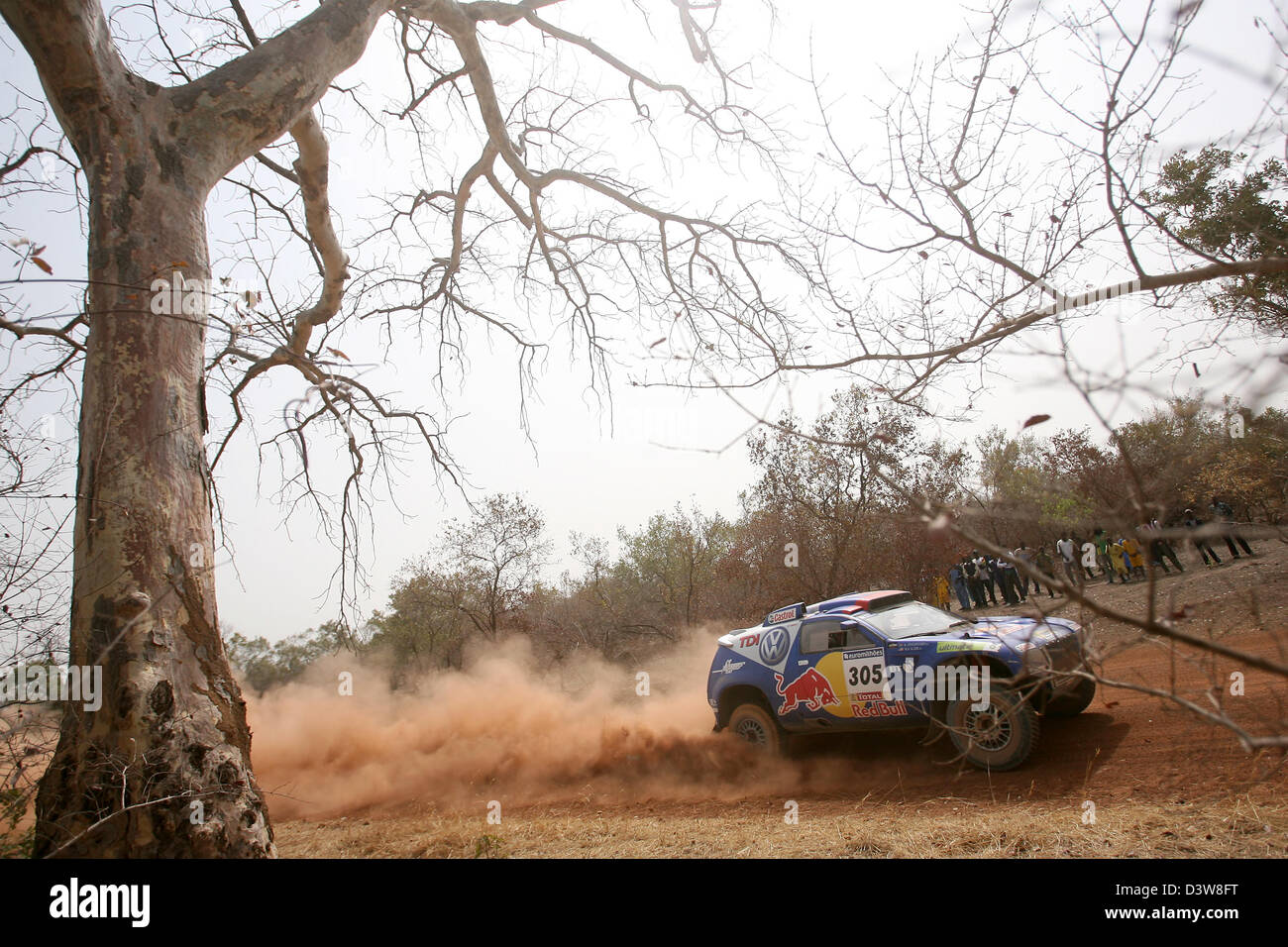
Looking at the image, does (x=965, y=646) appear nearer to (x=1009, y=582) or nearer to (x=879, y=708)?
(x=879, y=708)

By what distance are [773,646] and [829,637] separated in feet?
2.91

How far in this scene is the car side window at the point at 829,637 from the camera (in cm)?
828

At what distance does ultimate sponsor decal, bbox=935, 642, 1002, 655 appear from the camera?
681 centimetres

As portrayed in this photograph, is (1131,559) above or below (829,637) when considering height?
above

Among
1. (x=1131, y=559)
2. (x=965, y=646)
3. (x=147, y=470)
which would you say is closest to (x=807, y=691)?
(x=965, y=646)

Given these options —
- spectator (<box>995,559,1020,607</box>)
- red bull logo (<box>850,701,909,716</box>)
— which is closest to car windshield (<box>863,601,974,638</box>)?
red bull logo (<box>850,701,909,716</box>)

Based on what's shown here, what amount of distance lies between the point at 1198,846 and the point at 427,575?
23444mm

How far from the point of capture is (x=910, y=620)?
27.3ft

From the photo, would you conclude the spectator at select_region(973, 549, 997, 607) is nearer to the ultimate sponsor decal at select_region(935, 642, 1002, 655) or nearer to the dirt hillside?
the dirt hillside

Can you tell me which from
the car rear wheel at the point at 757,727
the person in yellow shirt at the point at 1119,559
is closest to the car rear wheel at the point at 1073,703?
the car rear wheel at the point at 757,727

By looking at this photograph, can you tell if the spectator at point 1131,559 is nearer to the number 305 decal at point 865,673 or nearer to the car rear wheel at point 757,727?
the number 305 decal at point 865,673

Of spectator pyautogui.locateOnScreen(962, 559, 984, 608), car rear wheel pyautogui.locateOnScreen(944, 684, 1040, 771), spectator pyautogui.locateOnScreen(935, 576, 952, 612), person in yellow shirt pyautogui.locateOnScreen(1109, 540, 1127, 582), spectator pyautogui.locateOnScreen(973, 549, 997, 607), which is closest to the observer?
car rear wheel pyautogui.locateOnScreen(944, 684, 1040, 771)

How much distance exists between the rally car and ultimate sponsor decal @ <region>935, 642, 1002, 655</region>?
0.01m

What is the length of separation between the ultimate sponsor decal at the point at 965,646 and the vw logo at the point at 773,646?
2.15 meters
